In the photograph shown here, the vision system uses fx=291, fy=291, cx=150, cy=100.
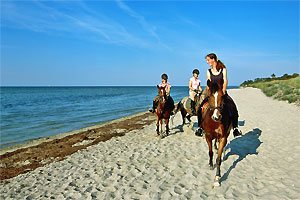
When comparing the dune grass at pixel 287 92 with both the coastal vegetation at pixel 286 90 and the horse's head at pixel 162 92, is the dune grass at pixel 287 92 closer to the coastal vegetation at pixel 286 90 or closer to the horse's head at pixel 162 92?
the coastal vegetation at pixel 286 90

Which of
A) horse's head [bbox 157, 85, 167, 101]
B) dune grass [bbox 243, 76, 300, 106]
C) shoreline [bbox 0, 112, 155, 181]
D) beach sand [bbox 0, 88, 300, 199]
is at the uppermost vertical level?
horse's head [bbox 157, 85, 167, 101]

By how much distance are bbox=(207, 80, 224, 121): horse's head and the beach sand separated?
5.40 ft

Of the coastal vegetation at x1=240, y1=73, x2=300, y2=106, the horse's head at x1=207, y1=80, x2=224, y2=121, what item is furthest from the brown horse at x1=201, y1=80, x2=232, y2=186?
the coastal vegetation at x1=240, y1=73, x2=300, y2=106

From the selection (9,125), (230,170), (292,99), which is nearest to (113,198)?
(230,170)

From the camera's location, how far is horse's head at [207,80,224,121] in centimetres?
644

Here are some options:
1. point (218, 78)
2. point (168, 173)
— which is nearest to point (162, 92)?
point (168, 173)

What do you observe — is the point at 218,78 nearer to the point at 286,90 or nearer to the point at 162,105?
the point at 162,105

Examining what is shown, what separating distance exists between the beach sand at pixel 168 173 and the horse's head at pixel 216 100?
1.65 metres

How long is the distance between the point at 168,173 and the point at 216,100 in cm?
250

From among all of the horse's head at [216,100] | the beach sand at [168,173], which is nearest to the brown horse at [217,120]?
the horse's head at [216,100]

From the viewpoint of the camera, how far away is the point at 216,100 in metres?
6.49

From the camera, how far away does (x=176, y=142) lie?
38.5 ft

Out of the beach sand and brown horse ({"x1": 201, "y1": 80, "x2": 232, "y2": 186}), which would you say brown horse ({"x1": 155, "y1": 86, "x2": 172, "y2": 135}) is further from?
brown horse ({"x1": 201, "y1": 80, "x2": 232, "y2": 186})

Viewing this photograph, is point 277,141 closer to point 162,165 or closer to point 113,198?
point 162,165
